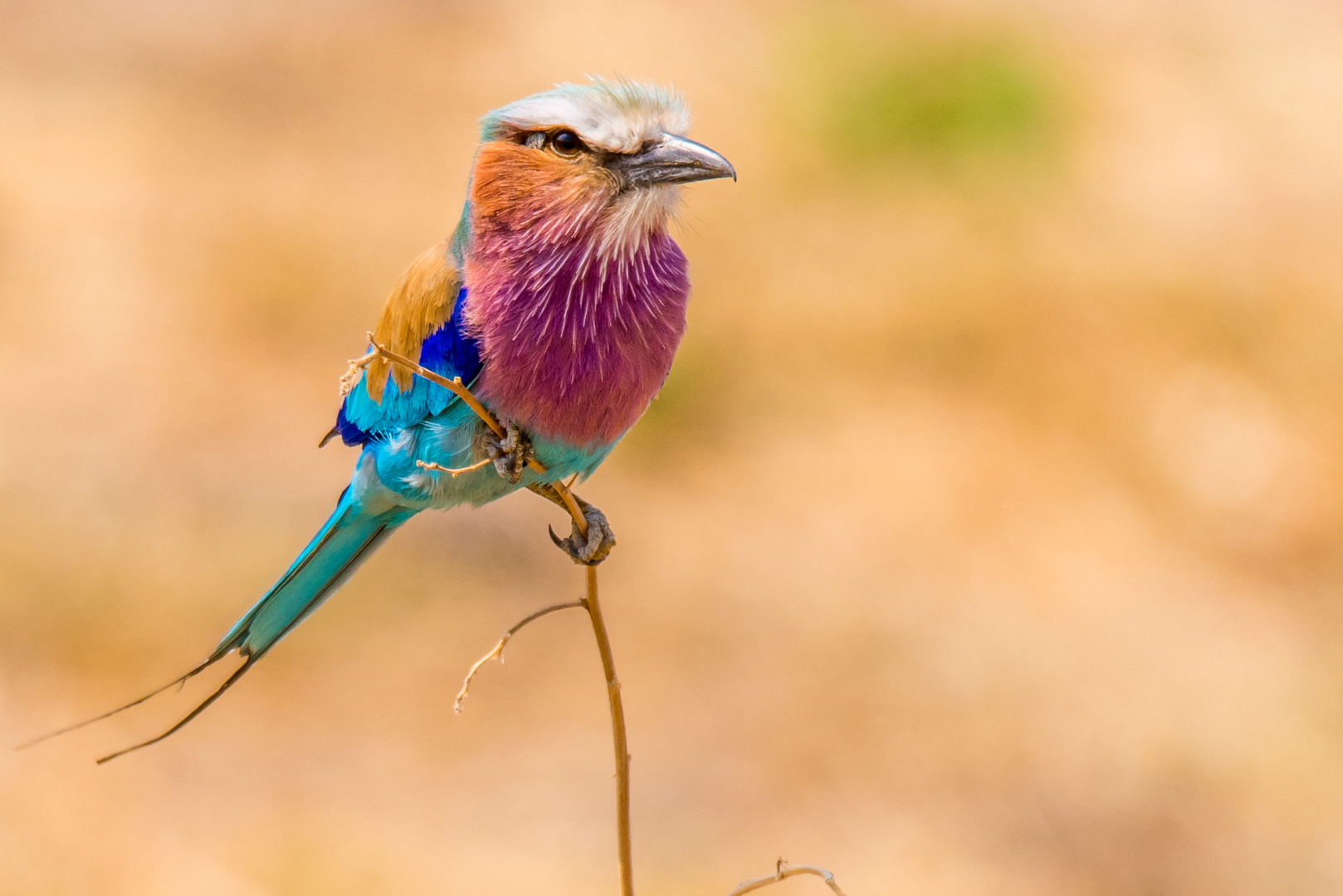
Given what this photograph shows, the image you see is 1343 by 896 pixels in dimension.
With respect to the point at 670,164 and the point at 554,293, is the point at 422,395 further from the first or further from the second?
the point at 670,164

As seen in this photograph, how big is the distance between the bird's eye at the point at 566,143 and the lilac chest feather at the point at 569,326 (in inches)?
6.3

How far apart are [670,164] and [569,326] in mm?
352

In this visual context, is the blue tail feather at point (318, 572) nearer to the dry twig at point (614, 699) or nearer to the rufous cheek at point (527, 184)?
the rufous cheek at point (527, 184)

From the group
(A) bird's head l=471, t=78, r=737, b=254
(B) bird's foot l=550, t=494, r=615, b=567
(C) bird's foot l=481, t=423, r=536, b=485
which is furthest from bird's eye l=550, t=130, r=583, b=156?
(B) bird's foot l=550, t=494, r=615, b=567

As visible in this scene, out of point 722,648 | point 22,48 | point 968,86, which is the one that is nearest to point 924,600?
point 722,648

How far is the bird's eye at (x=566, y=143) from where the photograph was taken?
244cm

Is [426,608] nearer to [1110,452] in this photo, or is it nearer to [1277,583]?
[1110,452]

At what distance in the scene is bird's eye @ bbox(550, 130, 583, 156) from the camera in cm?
244

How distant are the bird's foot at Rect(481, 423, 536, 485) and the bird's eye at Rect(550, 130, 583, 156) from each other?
510 mm

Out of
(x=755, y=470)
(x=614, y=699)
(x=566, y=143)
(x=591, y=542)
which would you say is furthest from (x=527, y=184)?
(x=755, y=470)

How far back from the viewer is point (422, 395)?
2.81 meters

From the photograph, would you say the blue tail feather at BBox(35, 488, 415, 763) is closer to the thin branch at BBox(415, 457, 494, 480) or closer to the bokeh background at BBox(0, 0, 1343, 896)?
the thin branch at BBox(415, 457, 494, 480)

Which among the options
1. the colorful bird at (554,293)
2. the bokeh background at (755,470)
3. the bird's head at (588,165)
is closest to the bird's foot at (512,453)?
the colorful bird at (554,293)

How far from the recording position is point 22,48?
362 inches
